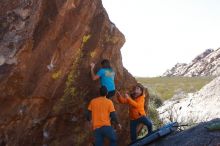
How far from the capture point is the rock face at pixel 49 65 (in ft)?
47.6

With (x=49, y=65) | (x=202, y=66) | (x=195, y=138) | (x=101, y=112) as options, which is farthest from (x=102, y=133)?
(x=202, y=66)

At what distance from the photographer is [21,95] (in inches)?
587

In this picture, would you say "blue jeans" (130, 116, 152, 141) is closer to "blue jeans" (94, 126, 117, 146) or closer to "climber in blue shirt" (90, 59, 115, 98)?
"climber in blue shirt" (90, 59, 115, 98)

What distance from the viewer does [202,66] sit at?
121250 mm

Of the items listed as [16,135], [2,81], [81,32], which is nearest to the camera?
[2,81]

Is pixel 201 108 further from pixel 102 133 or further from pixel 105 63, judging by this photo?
pixel 102 133

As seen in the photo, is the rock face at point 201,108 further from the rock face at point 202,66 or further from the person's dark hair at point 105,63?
the rock face at point 202,66

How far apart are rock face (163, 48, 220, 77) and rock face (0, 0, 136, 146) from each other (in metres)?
87.7

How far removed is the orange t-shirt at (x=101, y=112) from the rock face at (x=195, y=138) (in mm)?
2321

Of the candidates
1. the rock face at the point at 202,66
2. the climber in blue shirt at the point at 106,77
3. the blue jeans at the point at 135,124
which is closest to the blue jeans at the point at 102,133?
the climber in blue shirt at the point at 106,77

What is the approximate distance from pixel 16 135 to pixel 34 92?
4.82 ft

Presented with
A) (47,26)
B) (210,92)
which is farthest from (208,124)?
(210,92)

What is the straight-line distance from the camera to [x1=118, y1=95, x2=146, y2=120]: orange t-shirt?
17.7 meters

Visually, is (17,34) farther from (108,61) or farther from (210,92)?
(210,92)
